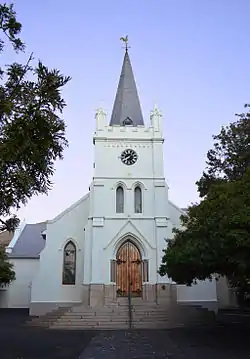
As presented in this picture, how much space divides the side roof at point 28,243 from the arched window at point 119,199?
39.7ft

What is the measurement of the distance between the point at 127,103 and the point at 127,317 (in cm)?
1669

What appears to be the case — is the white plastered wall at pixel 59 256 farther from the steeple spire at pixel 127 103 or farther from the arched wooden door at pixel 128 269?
the steeple spire at pixel 127 103

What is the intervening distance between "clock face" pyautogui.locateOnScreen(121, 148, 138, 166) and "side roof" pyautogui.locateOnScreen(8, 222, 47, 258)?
1342 centimetres

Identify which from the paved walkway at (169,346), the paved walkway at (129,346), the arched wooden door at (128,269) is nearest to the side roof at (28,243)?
the arched wooden door at (128,269)

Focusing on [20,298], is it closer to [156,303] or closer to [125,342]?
[156,303]

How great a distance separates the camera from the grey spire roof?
3075 cm

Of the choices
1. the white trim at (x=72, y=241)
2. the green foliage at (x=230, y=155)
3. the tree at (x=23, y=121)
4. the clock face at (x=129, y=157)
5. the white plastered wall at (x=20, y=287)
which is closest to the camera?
the tree at (x=23, y=121)

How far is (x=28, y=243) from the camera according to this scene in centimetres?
3841

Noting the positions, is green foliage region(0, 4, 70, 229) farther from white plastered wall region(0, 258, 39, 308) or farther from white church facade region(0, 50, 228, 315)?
white plastered wall region(0, 258, 39, 308)

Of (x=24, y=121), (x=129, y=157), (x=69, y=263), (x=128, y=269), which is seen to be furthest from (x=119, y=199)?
(x=24, y=121)

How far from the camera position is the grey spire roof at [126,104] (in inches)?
1211

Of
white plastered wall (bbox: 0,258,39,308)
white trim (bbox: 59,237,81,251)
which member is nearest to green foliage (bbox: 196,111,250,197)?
white trim (bbox: 59,237,81,251)

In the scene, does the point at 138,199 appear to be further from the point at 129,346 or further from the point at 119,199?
the point at 129,346

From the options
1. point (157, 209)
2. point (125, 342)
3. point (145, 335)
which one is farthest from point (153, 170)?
point (125, 342)
